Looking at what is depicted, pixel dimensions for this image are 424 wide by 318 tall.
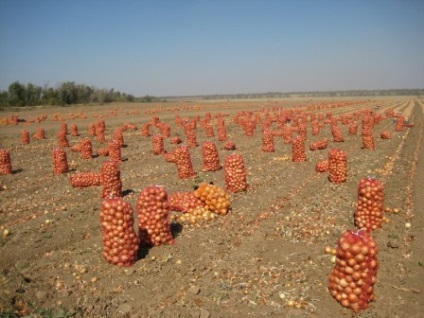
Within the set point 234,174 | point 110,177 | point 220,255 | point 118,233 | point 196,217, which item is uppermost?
point 110,177

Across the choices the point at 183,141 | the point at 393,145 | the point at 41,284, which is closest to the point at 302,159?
the point at 393,145

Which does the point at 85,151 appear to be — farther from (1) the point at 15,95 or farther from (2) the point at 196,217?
(1) the point at 15,95

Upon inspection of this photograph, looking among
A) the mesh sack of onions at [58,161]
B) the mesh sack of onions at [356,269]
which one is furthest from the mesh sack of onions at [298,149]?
the mesh sack of onions at [356,269]

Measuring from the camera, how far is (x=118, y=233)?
23.7ft

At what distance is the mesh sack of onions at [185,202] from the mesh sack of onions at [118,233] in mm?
2774

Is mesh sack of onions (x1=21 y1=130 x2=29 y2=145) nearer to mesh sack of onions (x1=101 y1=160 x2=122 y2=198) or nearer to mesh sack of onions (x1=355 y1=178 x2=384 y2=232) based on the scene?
mesh sack of onions (x1=101 y1=160 x2=122 y2=198)

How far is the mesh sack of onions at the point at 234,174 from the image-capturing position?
38.6 feet

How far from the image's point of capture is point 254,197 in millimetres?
11539

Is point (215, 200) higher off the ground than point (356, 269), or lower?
higher

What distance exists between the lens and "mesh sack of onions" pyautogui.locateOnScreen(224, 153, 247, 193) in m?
11.8

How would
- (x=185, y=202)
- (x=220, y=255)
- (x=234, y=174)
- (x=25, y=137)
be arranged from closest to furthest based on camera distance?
1. (x=220, y=255)
2. (x=185, y=202)
3. (x=234, y=174)
4. (x=25, y=137)

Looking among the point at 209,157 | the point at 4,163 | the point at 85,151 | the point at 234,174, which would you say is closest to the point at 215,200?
the point at 234,174

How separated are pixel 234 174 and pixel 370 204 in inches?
Result: 171

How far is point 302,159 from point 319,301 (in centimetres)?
1122
